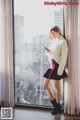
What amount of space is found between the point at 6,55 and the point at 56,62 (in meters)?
1.04

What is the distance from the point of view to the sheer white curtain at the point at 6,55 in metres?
4.72

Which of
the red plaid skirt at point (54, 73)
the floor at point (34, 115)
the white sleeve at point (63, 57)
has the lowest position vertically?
the floor at point (34, 115)

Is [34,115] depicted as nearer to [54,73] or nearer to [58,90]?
[58,90]

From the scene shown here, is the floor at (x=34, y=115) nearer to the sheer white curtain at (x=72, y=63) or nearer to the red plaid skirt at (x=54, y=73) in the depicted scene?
the sheer white curtain at (x=72, y=63)

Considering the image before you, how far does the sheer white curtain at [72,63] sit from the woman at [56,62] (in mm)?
108

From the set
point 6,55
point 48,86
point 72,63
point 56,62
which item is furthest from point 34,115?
point 6,55

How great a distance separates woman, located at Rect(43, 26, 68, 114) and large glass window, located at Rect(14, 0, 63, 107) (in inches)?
7.4

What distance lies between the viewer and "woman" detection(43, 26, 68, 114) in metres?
4.30

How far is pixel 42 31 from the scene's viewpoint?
468 centimetres

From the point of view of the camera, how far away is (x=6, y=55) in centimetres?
479

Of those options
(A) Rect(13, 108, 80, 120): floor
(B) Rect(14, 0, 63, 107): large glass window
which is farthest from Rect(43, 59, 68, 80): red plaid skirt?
(A) Rect(13, 108, 80, 120): floor

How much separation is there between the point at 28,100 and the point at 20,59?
85 cm

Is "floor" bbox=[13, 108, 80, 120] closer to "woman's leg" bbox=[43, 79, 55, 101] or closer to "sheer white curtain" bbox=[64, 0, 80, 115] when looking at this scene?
"sheer white curtain" bbox=[64, 0, 80, 115]

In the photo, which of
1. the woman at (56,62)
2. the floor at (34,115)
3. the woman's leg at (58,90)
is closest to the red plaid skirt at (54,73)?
the woman at (56,62)
